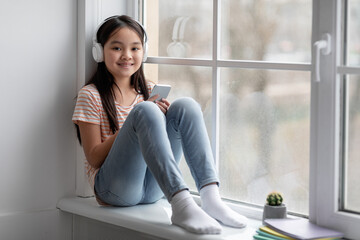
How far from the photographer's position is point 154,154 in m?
1.96

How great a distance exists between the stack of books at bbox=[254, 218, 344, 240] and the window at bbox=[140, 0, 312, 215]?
5.5 inches

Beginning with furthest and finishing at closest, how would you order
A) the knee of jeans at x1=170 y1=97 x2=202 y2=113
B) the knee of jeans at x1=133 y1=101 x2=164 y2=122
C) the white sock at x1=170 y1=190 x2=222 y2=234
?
the knee of jeans at x1=170 y1=97 x2=202 y2=113 → the knee of jeans at x1=133 y1=101 x2=164 y2=122 → the white sock at x1=170 y1=190 x2=222 y2=234

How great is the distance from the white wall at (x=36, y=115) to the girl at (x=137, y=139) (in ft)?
0.51

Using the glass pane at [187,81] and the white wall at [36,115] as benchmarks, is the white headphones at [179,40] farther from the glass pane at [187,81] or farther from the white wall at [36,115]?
the white wall at [36,115]

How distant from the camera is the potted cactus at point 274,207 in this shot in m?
1.95

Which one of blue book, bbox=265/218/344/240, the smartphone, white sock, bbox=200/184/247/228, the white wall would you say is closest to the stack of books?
blue book, bbox=265/218/344/240

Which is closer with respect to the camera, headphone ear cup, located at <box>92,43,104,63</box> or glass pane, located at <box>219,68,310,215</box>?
glass pane, located at <box>219,68,310,215</box>

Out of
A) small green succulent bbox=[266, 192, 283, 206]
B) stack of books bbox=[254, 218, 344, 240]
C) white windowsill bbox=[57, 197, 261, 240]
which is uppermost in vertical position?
small green succulent bbox=[266, 192, 283, 206]

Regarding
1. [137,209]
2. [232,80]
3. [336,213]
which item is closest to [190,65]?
[232,80]

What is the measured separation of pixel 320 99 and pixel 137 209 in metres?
0.82

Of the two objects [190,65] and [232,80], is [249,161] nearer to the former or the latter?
[232,80]

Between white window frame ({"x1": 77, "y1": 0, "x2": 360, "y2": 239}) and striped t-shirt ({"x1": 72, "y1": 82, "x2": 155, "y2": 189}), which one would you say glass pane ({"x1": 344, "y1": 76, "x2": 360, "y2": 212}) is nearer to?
white window frame ({"x1": 77, "y1": 0, "x2": 360, "y2": 239})

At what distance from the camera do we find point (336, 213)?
1860 millimetres

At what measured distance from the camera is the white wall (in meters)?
2.31
